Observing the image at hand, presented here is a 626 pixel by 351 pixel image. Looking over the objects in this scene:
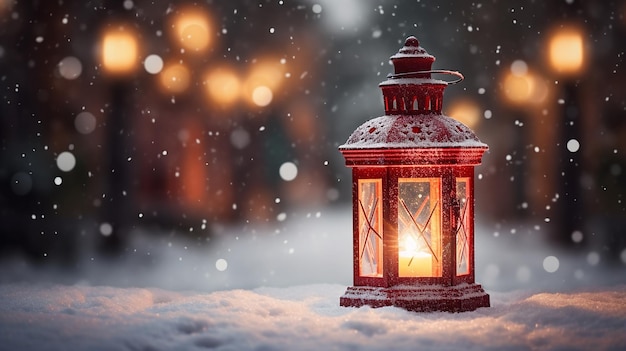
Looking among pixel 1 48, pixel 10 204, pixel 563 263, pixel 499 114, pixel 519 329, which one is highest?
pixel 1 48

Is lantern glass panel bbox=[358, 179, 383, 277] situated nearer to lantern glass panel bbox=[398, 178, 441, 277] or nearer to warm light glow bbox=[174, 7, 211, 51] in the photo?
lantern glass panel bbox=[398, 178, 441, 277]

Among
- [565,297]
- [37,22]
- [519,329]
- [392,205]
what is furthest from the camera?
[37,22]

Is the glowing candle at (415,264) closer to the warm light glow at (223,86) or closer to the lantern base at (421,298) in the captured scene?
the lantern base at (421,298)

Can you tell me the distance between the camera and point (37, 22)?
8055 mm

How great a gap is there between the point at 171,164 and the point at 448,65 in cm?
280

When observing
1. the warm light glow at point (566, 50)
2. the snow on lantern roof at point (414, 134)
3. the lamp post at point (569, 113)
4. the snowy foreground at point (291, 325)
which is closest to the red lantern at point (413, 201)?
the snow on lantern roof at point (414, 134)

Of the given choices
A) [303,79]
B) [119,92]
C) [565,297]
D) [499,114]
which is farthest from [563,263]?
[119,92]

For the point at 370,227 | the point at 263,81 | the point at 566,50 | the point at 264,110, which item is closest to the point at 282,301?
the point at 370,227

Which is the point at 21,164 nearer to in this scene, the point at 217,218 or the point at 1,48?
the point at 1,48

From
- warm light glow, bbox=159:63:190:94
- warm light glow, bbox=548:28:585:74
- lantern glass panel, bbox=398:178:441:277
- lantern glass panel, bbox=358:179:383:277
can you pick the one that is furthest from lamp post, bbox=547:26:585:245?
warm light glow, bbox=159:63:190:94

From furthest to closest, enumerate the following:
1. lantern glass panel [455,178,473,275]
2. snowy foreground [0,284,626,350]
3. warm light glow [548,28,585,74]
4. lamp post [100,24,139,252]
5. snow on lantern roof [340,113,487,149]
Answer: lamp post [100,24,139,252]
warm light glow [548,28,585,74]
lantern glass panel [455,178,473,275]
snow on lantern roof [340,113,487,149]
snowy foreground [0,284,626,350]

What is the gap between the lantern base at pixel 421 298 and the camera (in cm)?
Result: 558

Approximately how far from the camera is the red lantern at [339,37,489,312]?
5578 mm

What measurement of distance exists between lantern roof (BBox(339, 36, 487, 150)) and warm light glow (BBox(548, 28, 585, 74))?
8.81 feet
